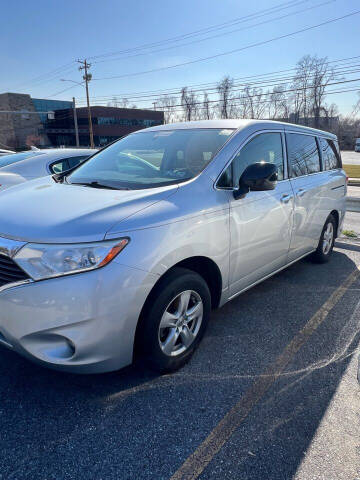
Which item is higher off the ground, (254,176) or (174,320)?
(254,176)

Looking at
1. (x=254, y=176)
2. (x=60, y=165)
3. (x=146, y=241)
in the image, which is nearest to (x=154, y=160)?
(x=254, y=176)

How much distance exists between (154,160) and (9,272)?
5.57 ft

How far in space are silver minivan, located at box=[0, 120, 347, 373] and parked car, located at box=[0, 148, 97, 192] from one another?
2.64 m

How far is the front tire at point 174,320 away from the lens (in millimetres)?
2258

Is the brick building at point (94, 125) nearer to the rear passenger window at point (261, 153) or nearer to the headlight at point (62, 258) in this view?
the rear passenger window at point (261, 153)

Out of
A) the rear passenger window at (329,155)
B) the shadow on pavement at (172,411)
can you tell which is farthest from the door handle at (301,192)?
the shadow on pavement at (172,411)

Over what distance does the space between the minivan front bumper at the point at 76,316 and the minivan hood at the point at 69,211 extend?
0.87 ft

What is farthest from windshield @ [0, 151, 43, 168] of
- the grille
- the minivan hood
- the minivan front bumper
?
the minivan front bumper

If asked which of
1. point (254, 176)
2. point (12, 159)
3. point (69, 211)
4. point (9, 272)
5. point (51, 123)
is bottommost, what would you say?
point (9, 272)

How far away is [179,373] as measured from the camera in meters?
2.59

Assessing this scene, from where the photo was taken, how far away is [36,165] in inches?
234

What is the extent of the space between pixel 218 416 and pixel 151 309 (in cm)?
80

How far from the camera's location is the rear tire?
479cm

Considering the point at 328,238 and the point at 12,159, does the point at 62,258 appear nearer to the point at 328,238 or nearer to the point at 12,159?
the point at 328,238
